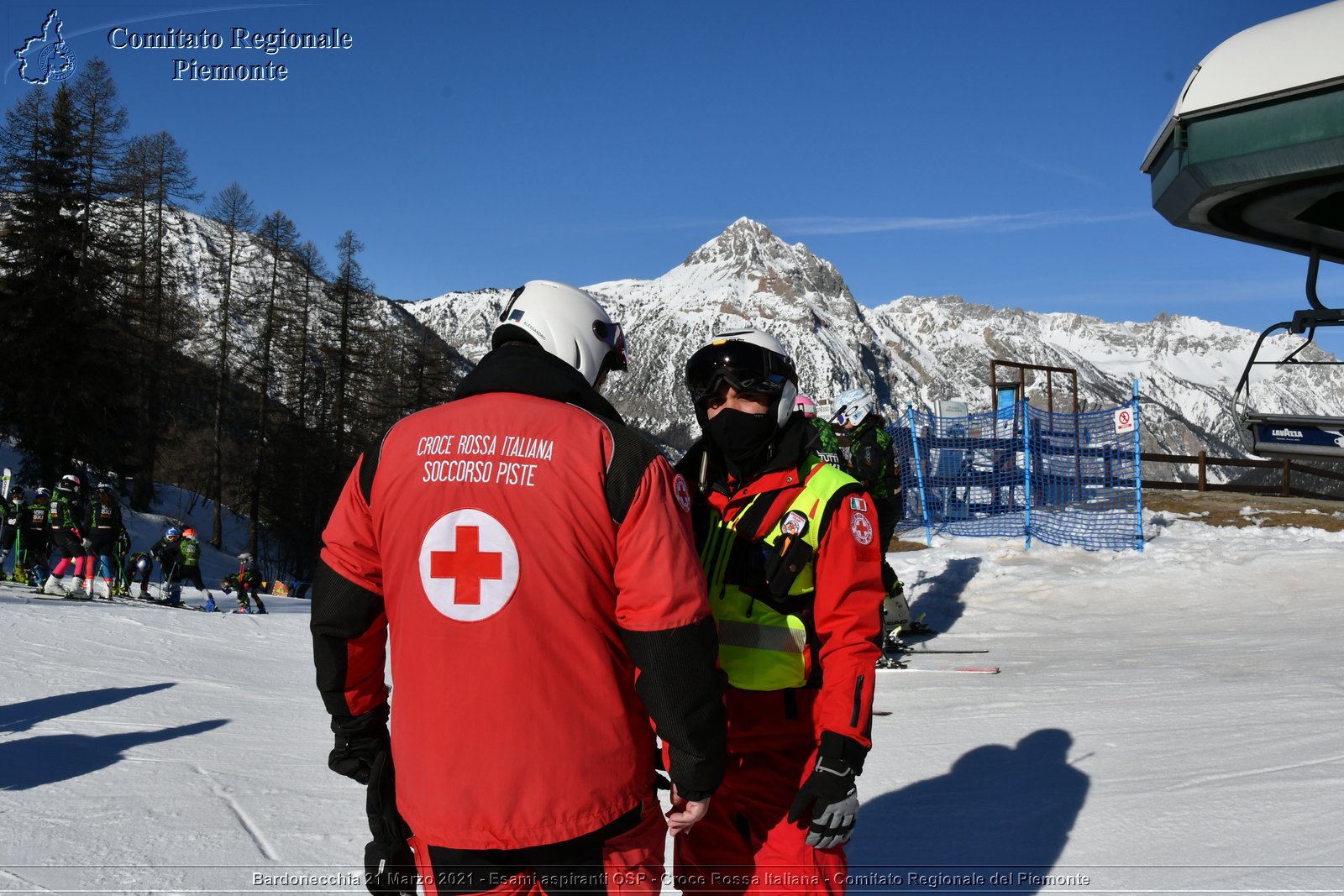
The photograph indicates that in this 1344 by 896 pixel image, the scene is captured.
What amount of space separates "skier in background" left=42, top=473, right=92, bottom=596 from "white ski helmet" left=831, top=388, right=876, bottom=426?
11.9 m

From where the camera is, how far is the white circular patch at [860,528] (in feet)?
9.31

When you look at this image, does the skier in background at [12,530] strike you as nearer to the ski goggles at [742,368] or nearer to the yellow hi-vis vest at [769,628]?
the ski goggles at [742,368]

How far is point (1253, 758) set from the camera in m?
5.09

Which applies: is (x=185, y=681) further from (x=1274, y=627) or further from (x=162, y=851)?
(x=1274, y=627)

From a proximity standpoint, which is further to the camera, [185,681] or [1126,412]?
[1126,412]

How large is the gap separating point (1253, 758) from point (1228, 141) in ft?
10.1

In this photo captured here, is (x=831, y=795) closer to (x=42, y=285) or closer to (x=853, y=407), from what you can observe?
(x=853, y=407)

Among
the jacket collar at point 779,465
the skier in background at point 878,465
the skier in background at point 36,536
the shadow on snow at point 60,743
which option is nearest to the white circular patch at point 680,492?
the jacket collar at point 779,465

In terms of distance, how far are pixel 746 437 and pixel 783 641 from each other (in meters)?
0.65

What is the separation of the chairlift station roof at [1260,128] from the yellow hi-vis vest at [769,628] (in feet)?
9.35

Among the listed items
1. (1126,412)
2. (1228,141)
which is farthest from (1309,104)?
(1126,412)

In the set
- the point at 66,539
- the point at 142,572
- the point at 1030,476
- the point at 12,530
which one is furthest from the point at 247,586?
the point at 1030,476

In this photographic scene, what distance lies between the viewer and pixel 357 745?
2.60 metres

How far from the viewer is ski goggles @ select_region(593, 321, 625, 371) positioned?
258 cm
